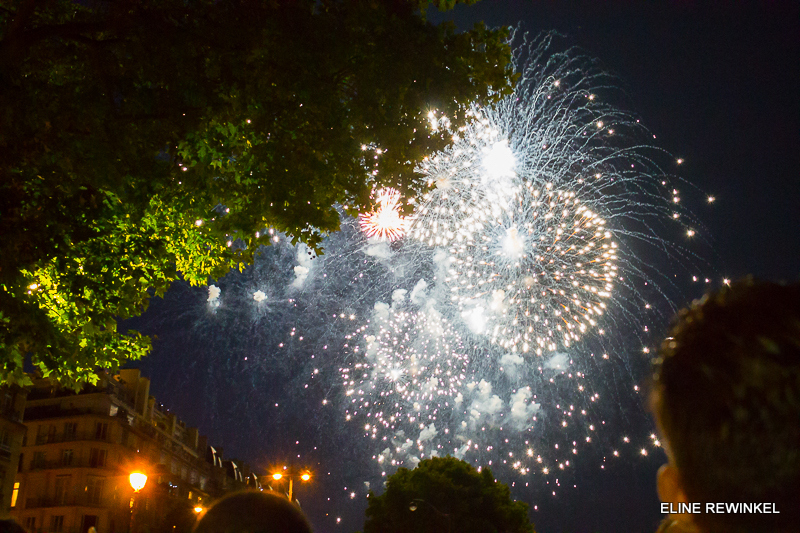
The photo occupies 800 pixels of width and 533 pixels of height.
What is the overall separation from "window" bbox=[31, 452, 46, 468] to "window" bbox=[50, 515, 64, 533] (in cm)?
480

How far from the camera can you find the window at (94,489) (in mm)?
40938

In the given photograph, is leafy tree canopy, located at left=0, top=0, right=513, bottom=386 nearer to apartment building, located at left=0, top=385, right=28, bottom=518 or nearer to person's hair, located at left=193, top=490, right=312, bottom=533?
person's hair, located at left=193, top=490, right=312, bottom=533

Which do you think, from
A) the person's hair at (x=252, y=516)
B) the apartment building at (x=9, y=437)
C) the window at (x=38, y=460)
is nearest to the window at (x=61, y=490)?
the window at (x=38, y=460)

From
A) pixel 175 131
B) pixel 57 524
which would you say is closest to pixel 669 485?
pixel 175 131

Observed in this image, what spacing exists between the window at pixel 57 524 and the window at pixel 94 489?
237 cm

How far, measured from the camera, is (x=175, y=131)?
26.2 feet

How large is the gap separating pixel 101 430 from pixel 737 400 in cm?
5218

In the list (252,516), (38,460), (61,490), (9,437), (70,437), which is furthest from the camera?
(70,437)

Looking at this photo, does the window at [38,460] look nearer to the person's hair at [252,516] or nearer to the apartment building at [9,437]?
the apartment building at [9,437]

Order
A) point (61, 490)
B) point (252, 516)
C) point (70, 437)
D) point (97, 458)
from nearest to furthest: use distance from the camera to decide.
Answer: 1. point (252, 516)
2. point (61, 490)
3. point (97, 458)
4. point (70, 437)

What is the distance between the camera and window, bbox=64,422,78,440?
42.9 m

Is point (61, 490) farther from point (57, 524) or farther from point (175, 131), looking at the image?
point (175, 131)

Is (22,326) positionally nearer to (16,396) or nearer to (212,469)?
(16,396)

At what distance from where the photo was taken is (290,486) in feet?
84.2
